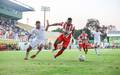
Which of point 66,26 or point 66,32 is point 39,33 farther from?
point 66,26

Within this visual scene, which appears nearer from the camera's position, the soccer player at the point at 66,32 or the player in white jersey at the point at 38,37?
the soccer player at the point at 66,32

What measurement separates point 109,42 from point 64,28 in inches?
2850

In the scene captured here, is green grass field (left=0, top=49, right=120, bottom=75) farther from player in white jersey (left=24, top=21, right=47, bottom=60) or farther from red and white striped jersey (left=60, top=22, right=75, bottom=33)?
player in white jersey (left=24, top=21, right=47, bottom=60)

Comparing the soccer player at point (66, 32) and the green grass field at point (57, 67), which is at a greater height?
the soccer player at point (66, 32)

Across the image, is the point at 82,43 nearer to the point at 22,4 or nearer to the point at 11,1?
the point at 11,1

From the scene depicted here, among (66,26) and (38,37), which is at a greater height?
(66,26)

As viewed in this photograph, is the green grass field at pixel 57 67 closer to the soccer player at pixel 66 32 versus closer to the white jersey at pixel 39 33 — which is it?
the soccer player at pixel 66 32

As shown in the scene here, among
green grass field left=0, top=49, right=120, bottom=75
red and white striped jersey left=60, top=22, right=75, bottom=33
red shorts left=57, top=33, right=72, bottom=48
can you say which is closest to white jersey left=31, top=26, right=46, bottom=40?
red shorts left=57, top=33, right=72, bottom=48

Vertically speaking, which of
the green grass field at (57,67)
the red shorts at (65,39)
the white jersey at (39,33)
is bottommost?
the green grass field at (57,67)

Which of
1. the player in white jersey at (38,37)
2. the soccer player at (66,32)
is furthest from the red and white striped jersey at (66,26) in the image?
the player in white jersey at (38,37)

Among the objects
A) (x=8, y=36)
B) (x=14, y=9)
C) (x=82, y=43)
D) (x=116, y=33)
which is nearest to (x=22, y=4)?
(x=14, y=9)

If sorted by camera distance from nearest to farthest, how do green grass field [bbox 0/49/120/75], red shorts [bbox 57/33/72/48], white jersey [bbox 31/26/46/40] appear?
green grass field [bbox 0/49/120/75] → red shorts [bbox 57/33/72/48] → white jersey [bbox 31/26/46/40]

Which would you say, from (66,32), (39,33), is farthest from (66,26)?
(39,33)

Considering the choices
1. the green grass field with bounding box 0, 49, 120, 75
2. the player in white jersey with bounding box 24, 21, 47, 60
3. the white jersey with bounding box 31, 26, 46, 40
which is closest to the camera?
the green grass field with bounding box 0, 49, 120, 75
